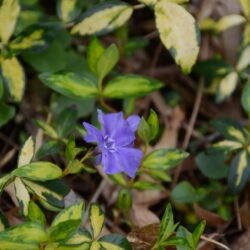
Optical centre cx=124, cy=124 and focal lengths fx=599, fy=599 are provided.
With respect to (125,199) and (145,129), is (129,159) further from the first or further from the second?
(125,199)

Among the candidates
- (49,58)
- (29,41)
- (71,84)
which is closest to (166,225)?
(71,84)

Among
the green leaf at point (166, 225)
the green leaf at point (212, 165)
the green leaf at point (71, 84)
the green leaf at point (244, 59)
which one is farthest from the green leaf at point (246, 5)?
the green leaf at point (166, 225)

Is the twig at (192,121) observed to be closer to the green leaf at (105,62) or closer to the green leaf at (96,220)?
the green leaf at (105,62)

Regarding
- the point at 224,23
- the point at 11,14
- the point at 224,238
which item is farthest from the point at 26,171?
the point at 224,23

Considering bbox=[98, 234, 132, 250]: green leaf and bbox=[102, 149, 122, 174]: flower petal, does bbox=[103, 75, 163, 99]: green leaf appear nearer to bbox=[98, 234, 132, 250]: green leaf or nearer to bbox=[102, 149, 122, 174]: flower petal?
bbox=[102, 149, 122, 174]: flower petal

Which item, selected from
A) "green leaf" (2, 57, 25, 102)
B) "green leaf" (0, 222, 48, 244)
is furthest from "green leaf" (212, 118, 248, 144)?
"green leaf" (0, 222, 48, 244)

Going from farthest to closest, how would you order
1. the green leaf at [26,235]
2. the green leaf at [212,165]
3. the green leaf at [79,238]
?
the green leaf at [212,165], the green leaf at [79,238], the green leaf at [26,235]
